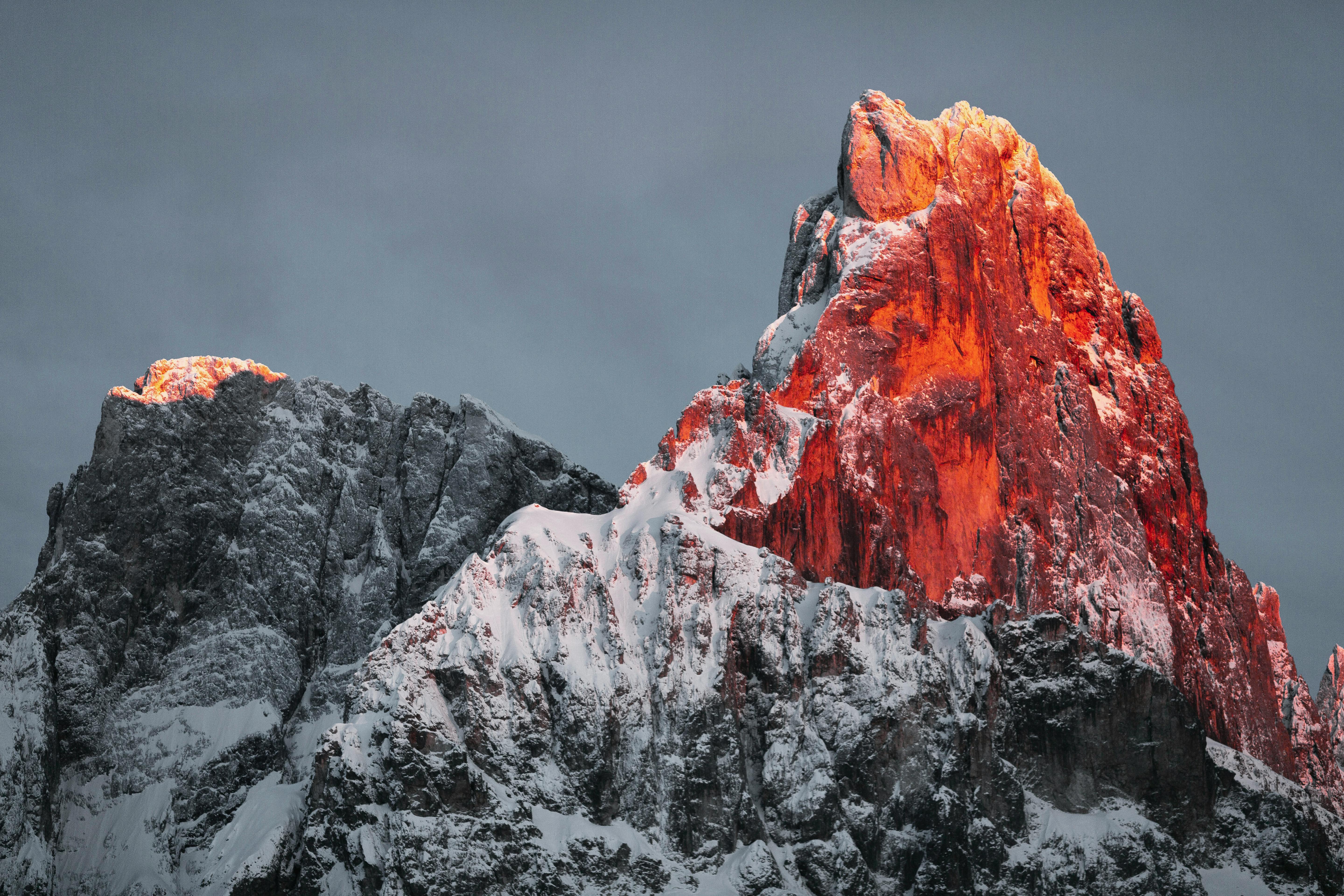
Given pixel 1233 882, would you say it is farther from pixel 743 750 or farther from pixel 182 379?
pixel 182 379

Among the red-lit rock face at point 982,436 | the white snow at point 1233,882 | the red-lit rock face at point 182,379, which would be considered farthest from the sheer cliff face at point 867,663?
the red-lit rock face at point 182,379

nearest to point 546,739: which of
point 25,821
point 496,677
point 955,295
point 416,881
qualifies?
point 496,677

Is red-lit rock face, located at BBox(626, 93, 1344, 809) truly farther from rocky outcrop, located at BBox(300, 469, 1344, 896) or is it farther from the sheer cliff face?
rocky outcrop, located at BBox(300, 469, 1344, 896)

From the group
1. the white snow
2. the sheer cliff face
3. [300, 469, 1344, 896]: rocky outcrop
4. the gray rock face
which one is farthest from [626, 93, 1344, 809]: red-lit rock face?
the gray rock face

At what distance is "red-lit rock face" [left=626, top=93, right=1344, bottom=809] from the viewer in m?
131

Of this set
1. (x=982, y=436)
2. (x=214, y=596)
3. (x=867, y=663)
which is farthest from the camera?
(x=214, y=596)

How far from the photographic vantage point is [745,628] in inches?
4771

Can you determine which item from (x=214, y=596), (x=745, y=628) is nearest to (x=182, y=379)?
(x=214, y=596)

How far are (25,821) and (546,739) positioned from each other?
4072cm

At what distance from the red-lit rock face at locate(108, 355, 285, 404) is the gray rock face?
36.1 inches

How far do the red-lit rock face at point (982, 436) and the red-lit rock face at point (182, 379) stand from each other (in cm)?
4638

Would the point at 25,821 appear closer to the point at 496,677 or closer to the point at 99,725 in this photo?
the point at 99,725

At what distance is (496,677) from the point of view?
118 metres

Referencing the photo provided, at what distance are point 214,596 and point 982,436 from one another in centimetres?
6366
